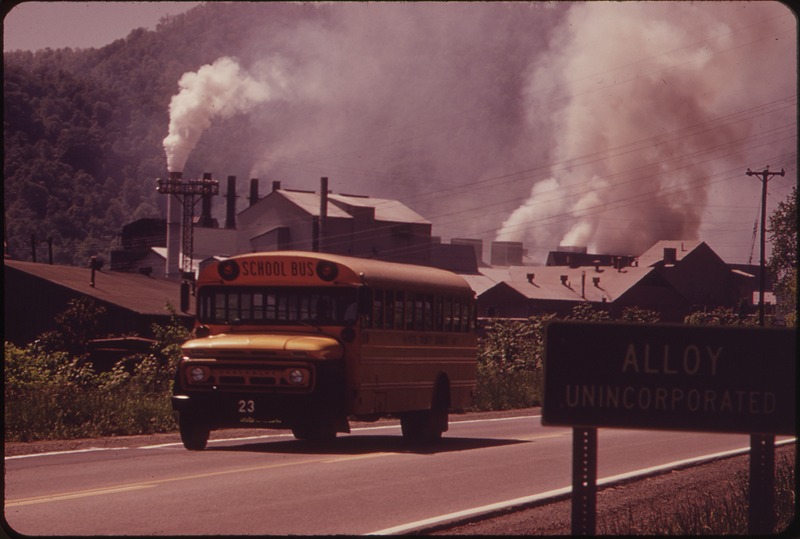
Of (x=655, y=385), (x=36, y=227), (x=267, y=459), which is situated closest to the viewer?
(x=655, y=385)

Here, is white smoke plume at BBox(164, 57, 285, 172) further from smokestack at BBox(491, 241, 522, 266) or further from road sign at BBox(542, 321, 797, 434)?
road sign at BBox(542, 321, 797, 434)

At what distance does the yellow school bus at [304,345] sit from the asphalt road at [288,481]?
2.26 feet

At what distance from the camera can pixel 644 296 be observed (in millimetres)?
79562

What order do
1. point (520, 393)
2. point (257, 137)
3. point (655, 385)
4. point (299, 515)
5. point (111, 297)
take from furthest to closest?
point (257, 137), point (111, 297), point (520, 393), point (299, 515), point (655, 385)

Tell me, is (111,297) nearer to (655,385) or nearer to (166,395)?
(166,395)

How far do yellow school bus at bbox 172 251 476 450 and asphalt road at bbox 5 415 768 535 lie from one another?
689mm

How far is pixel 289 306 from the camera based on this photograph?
1820cm

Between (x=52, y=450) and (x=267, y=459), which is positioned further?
(x=52, y=450)

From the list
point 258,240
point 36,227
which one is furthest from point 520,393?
point 36,227

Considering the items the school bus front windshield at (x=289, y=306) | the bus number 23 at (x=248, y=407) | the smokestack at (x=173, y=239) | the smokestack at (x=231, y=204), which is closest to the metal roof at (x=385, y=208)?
the smokestack at (x=173, y=239)

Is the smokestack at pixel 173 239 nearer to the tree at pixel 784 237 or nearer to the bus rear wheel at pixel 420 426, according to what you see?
the tree at pixel 784 237

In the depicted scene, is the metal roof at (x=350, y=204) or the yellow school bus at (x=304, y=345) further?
the metal roof at (x=350, y=204)

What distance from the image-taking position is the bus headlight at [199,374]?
56.9ft

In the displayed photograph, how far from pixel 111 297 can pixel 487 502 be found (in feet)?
140
